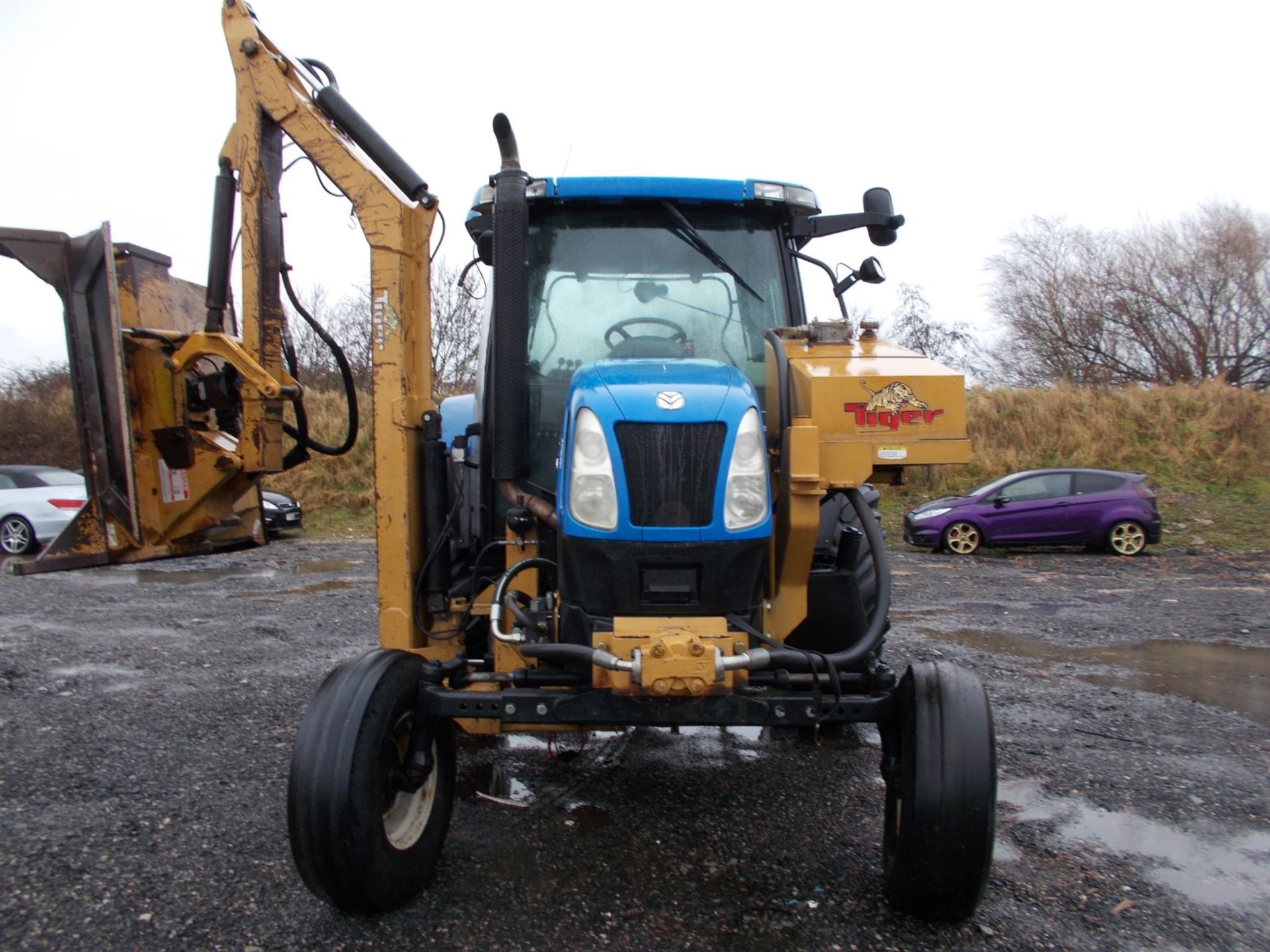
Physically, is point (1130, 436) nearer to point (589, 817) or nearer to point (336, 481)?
point (336, 481)

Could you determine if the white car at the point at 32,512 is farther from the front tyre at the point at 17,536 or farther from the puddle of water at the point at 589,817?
the puddle of water at the point at 589,817

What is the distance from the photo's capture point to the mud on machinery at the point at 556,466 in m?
2.86

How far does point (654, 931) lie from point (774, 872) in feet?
1.94

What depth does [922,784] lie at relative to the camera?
2771 millimetres

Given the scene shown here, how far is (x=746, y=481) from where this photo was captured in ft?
9.80

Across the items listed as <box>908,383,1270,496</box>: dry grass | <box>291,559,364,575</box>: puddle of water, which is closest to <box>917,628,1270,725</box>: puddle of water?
<box>291,559,364,575</box>: puddle of water

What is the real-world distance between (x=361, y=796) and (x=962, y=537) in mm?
12995

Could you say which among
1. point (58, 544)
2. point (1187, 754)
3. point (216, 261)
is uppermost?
point (216, 261)

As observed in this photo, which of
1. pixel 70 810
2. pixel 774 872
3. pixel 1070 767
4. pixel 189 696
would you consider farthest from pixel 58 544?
pixel 1070 767

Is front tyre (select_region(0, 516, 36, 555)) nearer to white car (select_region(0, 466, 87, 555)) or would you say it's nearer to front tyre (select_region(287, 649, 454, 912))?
white car (select_region(0, 466, 87, 555))

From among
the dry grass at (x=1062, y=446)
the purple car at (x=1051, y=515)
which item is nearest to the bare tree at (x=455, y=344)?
the dry grass at (x=1062, y=446)

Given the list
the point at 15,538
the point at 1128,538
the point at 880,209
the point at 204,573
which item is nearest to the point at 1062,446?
the point at 1128,538

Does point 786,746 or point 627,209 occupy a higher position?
point 627,209

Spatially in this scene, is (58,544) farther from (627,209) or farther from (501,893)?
(627,209)
